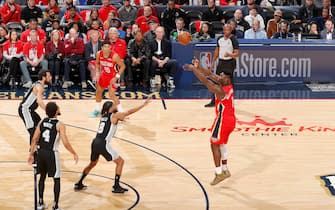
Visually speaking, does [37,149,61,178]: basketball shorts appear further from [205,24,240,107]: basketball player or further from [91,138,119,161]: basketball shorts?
[205,24,240,107]: basketball player

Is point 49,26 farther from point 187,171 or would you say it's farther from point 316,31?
point 187,171

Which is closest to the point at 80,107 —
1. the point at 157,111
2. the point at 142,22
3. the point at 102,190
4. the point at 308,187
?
the point at 157,111

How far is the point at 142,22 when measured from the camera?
21.1 meters

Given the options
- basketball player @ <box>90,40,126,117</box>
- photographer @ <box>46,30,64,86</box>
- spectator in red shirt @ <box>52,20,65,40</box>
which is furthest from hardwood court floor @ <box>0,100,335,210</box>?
spectator in red shirt @ <box>52,20,65,40</box>

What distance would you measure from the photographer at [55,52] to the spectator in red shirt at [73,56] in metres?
0.15

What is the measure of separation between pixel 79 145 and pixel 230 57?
3.93m

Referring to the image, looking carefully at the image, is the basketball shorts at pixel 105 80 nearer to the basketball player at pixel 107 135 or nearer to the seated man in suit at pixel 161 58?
the seated man in suit at pixel 161 58

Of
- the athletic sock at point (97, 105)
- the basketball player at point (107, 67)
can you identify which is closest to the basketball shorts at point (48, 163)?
the basketball player at point (107, 67)

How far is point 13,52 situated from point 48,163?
9.23 m

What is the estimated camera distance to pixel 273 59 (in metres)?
20.0

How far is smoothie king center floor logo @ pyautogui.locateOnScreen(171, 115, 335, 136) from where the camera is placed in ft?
51.2

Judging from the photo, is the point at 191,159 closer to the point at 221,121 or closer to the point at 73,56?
the point at 221,121

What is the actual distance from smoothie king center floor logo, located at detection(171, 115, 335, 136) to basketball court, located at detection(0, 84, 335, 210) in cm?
2

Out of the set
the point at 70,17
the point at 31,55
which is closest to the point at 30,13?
the point at 70,17
